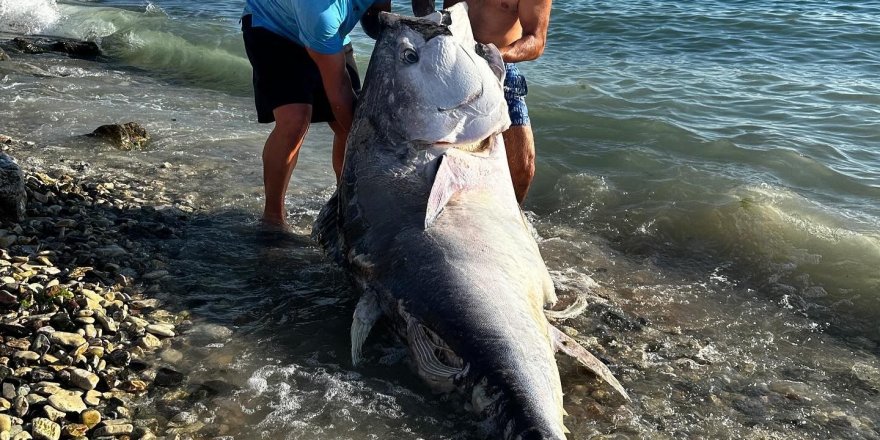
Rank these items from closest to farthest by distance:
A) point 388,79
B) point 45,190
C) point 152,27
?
1. point 388,79
2. point 45,190
3. point 152,27

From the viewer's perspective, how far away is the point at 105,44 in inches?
540

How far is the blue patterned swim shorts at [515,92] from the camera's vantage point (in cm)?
525

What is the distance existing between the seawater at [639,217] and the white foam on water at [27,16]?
8.99ft

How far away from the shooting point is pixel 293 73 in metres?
5.09

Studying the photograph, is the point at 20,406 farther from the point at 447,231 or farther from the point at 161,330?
the point at 447,231

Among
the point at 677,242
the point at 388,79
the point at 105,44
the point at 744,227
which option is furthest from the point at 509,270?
the point at 105,44

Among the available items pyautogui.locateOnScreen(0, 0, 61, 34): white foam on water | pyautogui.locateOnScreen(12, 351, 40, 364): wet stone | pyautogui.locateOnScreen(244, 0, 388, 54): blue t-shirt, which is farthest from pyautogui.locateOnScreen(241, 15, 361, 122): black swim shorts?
pyautogui.locateOnScreen(0, 0, 61, 34): white foam on water

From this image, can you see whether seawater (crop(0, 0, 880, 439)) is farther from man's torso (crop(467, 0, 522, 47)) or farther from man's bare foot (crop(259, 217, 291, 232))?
man's torso (crop(467, 0, 522, 47))

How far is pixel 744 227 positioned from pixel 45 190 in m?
5.27

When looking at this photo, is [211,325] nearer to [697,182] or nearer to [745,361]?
[745,361]

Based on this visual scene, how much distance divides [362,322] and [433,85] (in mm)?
1296

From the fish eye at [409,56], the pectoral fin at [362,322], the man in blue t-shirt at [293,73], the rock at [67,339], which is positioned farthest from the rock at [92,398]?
the fish eye at [409,56]

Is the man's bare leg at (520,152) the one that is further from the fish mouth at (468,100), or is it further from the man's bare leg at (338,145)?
the fish mouth at (468,100)

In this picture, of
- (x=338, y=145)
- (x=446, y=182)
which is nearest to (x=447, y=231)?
(x=446, y=182)
